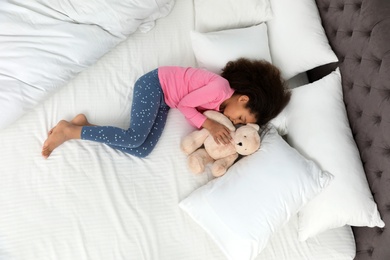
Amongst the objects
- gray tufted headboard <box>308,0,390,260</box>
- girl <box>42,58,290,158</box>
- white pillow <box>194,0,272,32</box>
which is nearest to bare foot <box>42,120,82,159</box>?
girl <box>42,58,290,158</box>

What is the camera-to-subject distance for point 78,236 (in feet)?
4.55

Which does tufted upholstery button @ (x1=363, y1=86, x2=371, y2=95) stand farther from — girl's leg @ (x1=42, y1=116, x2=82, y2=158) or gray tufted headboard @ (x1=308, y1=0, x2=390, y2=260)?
girl's leg @ (x1=42, y1=116, x2=82, y2=158)

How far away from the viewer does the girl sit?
154cm

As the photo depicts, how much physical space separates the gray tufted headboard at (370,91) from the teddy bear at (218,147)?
426 mm

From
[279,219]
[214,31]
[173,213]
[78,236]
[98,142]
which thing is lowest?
[279,219]

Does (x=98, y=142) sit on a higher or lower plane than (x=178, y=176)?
higher

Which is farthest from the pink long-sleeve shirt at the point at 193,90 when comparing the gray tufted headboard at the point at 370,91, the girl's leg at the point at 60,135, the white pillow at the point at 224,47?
the gray tufted headboard at the point at 370,91

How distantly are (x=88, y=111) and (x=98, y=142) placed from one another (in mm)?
156

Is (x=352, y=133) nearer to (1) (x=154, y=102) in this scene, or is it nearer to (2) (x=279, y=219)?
(2) (x=279, y=219)

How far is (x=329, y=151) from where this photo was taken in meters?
1.53

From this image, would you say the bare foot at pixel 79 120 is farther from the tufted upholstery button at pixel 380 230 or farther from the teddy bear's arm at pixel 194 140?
the tufted upholstery button at pixel 380 230

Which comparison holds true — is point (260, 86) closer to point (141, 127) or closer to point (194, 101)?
point (194, 101)

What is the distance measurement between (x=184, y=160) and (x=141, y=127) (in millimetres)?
224

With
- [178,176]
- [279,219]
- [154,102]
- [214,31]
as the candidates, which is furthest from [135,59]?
[279,219]
